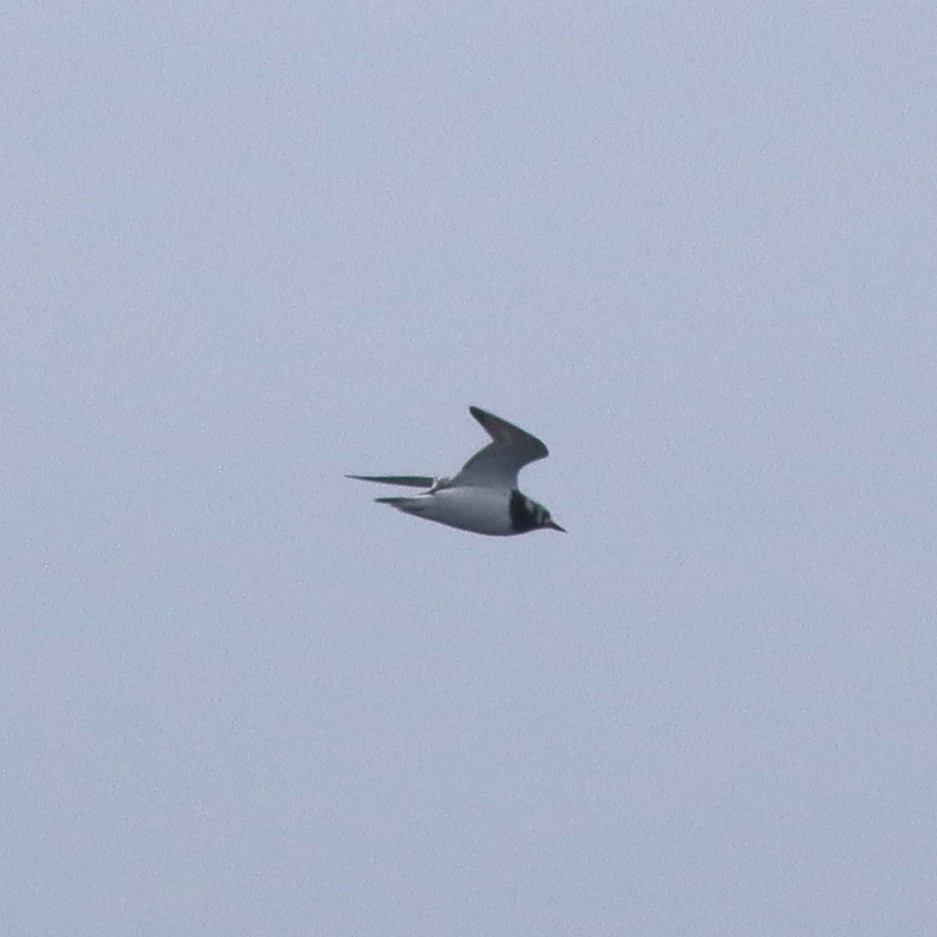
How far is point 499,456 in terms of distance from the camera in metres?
73.2

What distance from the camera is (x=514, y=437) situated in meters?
72.1

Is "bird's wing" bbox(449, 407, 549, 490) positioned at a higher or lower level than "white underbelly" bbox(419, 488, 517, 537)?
higher

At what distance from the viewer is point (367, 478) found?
76.6 metres

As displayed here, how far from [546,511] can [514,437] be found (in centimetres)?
423

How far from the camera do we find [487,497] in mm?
74188

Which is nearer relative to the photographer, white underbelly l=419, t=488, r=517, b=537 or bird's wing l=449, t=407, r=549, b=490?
bird's wing l=449, t=407, r=549, b=490

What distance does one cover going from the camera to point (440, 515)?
73.9m

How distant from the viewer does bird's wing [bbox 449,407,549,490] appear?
235ft

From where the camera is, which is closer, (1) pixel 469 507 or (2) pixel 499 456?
(2) pixel 499 456

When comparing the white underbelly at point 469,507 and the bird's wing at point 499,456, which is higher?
the bird's wing at point 499,456

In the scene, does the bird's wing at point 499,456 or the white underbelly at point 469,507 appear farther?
the white underbelly at point 469,507

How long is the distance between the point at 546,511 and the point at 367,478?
10.5 feet

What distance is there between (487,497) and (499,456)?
1.23 m

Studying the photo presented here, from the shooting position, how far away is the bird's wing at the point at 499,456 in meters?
71.7
